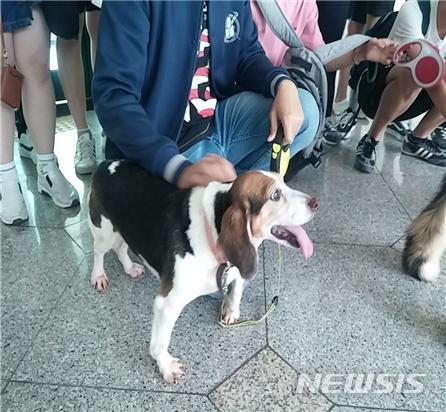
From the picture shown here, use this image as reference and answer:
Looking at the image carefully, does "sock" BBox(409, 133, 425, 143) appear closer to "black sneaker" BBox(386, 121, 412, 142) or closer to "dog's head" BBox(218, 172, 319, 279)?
"black sneaker" BBox(386, 121, 412, 142)

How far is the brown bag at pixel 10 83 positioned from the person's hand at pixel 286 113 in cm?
107

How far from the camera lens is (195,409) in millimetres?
1288

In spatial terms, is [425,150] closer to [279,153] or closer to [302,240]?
[279,153]

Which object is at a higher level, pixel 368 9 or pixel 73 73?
pixel 368 9

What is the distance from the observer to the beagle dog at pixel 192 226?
1.14 metres

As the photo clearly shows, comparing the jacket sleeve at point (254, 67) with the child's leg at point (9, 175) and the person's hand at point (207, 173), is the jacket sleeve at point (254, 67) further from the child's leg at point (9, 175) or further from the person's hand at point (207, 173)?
the child's leg at point (9, 175)

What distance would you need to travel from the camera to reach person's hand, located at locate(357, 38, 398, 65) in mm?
1961

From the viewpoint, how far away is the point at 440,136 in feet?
9.53

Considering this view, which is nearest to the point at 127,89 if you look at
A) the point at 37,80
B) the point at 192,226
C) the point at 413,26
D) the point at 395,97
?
the point at 192,226

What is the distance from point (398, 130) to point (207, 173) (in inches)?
91.9

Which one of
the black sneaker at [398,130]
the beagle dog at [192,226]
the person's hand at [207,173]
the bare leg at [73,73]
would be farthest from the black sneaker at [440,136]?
the bare leg at [73,73]

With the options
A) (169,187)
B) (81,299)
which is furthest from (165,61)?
(81,299)

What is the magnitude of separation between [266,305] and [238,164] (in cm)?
59

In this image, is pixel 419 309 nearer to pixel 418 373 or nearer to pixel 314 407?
pixel 418 373
